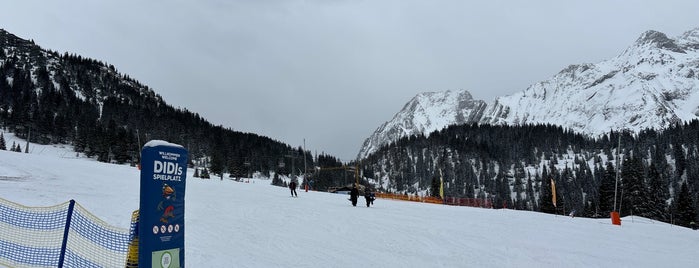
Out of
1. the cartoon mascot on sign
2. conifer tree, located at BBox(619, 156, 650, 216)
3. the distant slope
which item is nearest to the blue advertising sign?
the cartoon mascot on sign

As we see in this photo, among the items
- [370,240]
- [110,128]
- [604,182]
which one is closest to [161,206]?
[370,240]

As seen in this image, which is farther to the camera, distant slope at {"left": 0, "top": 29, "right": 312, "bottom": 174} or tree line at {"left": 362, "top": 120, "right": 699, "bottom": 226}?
distant slope at {"left": 0, "top": 29, "right": 312, "bottom": 174}

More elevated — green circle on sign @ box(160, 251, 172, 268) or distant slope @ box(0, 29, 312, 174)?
distant slope @ box(0, 29, 312, 174)

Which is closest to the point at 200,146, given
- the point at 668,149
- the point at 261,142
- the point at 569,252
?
the point at 261,142

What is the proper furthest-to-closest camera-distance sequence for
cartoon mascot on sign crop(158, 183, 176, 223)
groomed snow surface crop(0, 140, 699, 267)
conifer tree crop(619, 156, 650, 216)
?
conifer tree crop(619, 156, 650, 216), groomed snow surface crop(0, 140, 699, 267), cartoon mascot on sign crop(158, 183, 176, 223)

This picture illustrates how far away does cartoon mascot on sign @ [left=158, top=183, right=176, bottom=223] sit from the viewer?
5.26 meters

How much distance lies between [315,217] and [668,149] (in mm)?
196263

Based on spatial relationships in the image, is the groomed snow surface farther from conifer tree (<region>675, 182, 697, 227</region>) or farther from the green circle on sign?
conifer tree (<region>675, 182, 697, 227</region>)

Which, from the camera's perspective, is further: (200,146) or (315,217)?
(200,146)

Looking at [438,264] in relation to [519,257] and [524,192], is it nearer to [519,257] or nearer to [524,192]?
[519,257]

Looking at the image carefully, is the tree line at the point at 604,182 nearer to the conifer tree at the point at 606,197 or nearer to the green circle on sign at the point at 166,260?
the conifer tree at the point at 606,197

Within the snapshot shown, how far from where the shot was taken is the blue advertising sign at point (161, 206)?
5.11m

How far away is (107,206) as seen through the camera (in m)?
18.1

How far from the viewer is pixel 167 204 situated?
5324 mm
